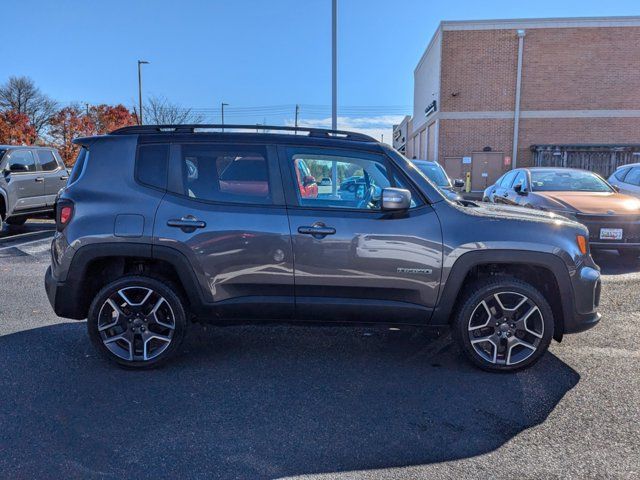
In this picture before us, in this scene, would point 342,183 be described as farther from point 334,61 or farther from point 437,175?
point 334,61

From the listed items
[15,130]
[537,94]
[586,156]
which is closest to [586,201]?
[537,94]

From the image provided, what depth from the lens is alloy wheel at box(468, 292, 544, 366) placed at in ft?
13.0

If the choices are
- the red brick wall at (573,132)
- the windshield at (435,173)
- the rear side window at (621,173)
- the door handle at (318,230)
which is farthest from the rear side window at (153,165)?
the red brick wall at (573,132)

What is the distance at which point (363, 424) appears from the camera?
10.7 feet

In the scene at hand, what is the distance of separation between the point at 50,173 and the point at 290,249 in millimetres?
10307

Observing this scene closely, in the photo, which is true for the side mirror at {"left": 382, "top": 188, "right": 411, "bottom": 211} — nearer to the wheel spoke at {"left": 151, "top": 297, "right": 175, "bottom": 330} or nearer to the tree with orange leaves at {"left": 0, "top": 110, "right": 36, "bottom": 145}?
the wheel spoke at {"left": 151, "top": 297, "right": 175, "bottom": 330}

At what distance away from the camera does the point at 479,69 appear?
2695 cm

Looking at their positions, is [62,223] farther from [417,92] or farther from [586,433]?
[417,92]

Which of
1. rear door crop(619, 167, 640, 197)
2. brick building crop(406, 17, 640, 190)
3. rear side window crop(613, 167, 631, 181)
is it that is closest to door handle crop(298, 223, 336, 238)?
rear door crop(619, 167, 640, 197)

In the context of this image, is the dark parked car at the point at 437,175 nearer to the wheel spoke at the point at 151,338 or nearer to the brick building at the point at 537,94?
the wheel spoke at the point at 151,338

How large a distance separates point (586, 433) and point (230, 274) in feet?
8.50

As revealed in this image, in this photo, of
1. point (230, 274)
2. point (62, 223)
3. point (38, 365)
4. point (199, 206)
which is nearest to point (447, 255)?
point (230, 274)

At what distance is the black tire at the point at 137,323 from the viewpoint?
13.1ft

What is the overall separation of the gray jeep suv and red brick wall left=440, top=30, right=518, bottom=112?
24983 mm
